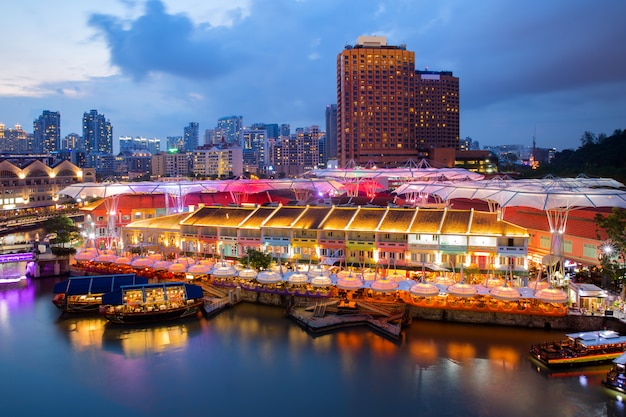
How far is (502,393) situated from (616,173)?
41.8m

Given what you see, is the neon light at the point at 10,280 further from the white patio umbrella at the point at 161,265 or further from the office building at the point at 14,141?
the office building at the point at 14,141

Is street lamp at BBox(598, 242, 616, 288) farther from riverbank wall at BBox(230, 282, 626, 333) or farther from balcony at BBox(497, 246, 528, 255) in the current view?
balcony at BBox(497, 246, 528, 255)

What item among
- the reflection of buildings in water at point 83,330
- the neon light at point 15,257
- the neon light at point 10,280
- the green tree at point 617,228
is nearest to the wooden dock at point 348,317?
→ the reflection of buildings in water at point 83,330

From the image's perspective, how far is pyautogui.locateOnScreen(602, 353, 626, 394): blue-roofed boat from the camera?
1548 cm

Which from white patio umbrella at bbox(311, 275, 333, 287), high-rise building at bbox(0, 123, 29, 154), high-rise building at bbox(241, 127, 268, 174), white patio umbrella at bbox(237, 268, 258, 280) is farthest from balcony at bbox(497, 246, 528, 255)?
high-rise building at bbox(0, 123, 29, 154)

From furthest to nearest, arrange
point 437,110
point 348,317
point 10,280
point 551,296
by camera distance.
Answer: point 437,110 → point 10,280 → point 348,317 → point 551,296

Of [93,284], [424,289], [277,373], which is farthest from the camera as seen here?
[93,284]

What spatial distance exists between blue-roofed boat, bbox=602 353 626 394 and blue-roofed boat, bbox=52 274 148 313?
2013cm

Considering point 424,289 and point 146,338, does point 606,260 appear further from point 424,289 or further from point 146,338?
point 146,338

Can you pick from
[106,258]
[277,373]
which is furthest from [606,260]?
[106,258]

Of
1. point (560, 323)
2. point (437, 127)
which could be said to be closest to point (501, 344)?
point (560, 323)

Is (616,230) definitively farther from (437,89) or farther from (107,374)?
(437,89)

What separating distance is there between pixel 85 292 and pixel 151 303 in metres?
3.73

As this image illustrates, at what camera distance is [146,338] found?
20.5 meters
